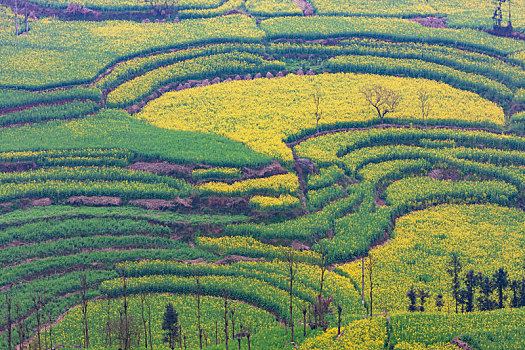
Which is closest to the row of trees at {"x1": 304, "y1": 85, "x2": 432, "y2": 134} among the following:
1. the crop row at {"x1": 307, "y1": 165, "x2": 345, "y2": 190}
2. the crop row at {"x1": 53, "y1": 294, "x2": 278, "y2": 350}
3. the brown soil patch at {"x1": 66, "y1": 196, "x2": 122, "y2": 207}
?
the crop row at {"x1": 307, "y1": 165, "x2": 345, "y2": 190}

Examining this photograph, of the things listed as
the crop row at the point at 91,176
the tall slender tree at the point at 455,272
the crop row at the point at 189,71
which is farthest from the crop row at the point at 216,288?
the crop row at the point at 189,71

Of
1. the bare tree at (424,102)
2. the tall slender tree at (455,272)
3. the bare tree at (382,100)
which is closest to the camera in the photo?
the tall slender tree at (455,272)

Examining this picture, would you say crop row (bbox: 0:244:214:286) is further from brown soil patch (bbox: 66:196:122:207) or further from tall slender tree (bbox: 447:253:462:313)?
tall slender tree (bbox: 447:253:462:313)

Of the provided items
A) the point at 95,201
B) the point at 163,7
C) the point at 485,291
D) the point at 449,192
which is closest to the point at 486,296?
the point at 485,291

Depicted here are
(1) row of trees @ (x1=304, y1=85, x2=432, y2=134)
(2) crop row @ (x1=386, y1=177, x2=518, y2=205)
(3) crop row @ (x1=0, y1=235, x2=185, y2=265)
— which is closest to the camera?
(3) crop row @ (x1=0, y1=235, x2=185, y2=265)

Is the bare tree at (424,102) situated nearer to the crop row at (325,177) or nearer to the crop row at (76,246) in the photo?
the crop row at (325,177)

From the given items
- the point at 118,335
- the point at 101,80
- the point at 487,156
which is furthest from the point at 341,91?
the point at 118,335
